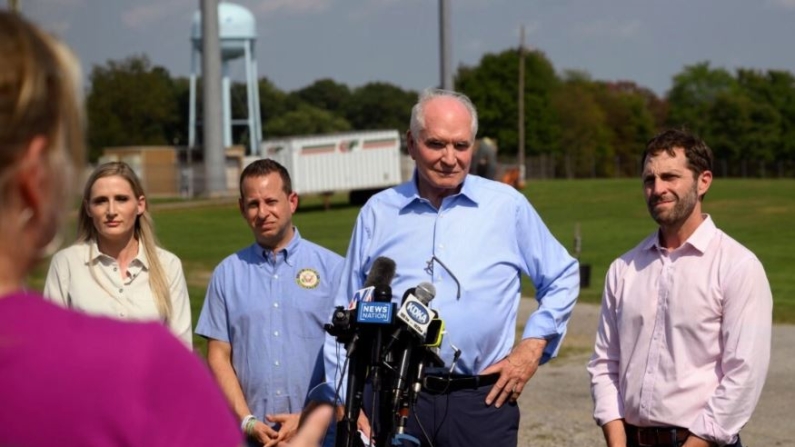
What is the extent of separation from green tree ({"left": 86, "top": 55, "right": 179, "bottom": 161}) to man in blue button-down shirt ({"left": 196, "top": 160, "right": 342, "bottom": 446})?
102468 mm

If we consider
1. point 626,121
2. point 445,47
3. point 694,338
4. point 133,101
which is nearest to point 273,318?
point 694,338

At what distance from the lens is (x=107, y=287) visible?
6.39m

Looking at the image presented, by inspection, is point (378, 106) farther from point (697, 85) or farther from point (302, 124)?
point (697, 85)

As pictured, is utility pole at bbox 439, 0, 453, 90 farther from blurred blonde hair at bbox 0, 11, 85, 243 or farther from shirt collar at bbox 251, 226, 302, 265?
blurred blonde hair at bbox 0, 11, 85, 243

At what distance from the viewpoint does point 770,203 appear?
4944 centimetres

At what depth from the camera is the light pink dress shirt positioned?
525cm

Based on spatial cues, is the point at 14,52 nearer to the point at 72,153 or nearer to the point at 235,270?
the point at 72,153

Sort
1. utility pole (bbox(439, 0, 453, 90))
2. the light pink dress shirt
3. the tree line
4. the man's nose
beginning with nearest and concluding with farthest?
the light pink dress shirt, the man's nose, utility pole (bbox(439, 0, 453, 90)), the tree line

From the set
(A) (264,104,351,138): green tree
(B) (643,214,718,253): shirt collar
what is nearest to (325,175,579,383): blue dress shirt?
(B) (643,214,718,253): shirt collar

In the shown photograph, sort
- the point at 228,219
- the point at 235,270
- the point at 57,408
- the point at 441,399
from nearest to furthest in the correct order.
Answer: the point at 57,408 < the point at 441,399 < the point at 235,270 < the point at 228,219

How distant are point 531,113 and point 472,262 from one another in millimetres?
115238

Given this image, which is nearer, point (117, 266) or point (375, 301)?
point (375, 301)

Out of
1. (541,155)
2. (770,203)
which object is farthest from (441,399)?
(541,155)

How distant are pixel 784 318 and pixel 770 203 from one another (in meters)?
33.4
